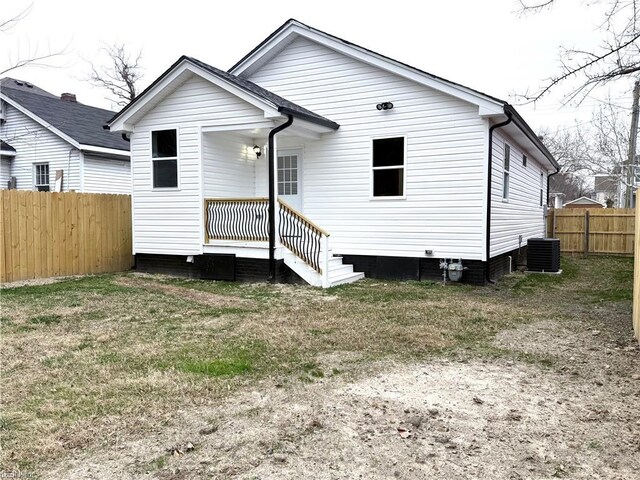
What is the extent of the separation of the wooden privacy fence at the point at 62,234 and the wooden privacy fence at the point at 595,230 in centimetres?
1542

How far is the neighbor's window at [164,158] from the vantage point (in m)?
10.7

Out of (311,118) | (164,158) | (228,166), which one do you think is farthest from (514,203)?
(164,158)

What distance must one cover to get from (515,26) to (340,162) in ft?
14.2

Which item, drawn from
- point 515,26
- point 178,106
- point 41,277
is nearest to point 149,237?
point 41,277

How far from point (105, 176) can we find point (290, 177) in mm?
9256

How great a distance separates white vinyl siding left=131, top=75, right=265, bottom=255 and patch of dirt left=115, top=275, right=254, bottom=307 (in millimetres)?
1139

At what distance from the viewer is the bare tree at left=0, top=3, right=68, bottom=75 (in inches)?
364

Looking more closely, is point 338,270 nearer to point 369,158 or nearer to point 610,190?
point 369,158

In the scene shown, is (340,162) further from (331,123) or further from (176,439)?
(176,439)

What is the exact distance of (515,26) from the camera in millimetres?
9633

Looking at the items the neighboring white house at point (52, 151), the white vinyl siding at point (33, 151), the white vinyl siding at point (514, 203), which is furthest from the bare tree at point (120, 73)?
the white vinyl siding at point (514, 203)

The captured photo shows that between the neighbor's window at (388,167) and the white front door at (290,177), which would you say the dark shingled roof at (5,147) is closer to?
the white front door at (290,177)

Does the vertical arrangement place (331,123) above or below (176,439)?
above

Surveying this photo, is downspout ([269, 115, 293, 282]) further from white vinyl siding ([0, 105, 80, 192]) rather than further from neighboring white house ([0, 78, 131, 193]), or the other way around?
white vinyl siding ([0, 105, 80, 192])
